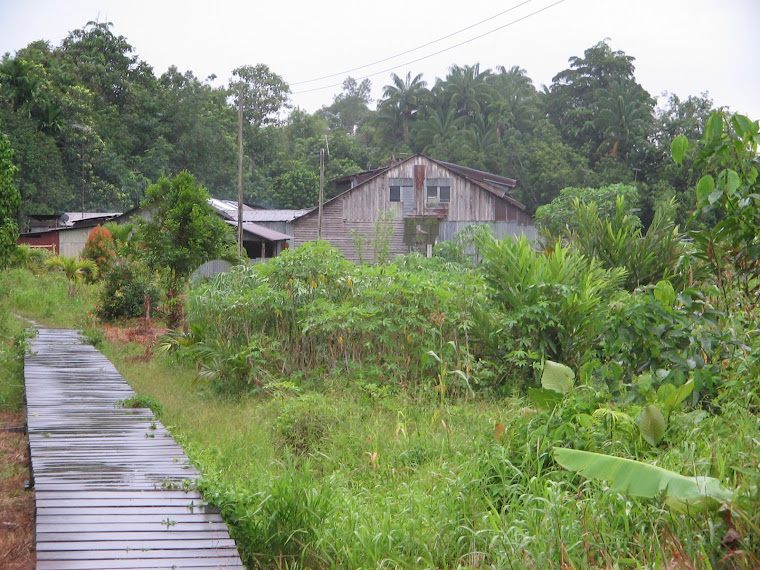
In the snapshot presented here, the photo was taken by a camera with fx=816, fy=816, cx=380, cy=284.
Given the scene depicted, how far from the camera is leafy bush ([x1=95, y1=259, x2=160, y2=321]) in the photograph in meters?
18.1

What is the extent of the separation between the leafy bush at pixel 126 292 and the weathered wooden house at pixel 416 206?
17240 millimetres

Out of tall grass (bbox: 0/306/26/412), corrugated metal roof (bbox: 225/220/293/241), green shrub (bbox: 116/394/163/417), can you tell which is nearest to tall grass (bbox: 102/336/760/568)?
green shrub (bbox: 116/394/163/417)

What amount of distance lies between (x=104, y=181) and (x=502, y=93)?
97.3ft

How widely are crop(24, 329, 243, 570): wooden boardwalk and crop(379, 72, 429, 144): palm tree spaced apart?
52980 mm

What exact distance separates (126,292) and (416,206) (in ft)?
63.8

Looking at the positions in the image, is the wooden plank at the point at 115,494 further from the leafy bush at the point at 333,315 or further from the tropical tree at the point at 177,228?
the tropical tree at the point at 177,228

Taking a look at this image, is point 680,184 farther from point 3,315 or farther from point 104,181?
point 3,315

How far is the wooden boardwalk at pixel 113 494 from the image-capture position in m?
4.40

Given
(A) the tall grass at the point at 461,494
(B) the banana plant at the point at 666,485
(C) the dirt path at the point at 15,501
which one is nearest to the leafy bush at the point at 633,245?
(A) the tall grass at the point at 461,494

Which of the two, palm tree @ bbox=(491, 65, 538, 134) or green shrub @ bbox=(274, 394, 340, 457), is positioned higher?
palm tree @ bbox=(491, 65, 538, 134)

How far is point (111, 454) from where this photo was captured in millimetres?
6273

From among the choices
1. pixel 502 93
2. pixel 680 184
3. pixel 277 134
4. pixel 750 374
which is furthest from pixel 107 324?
pixel 502 93

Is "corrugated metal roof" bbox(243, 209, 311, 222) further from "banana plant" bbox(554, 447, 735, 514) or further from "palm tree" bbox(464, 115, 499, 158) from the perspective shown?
"banana plant" bbox(554, 447, 735, 514)

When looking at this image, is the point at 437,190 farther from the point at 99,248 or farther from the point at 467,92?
the point at 467,92
